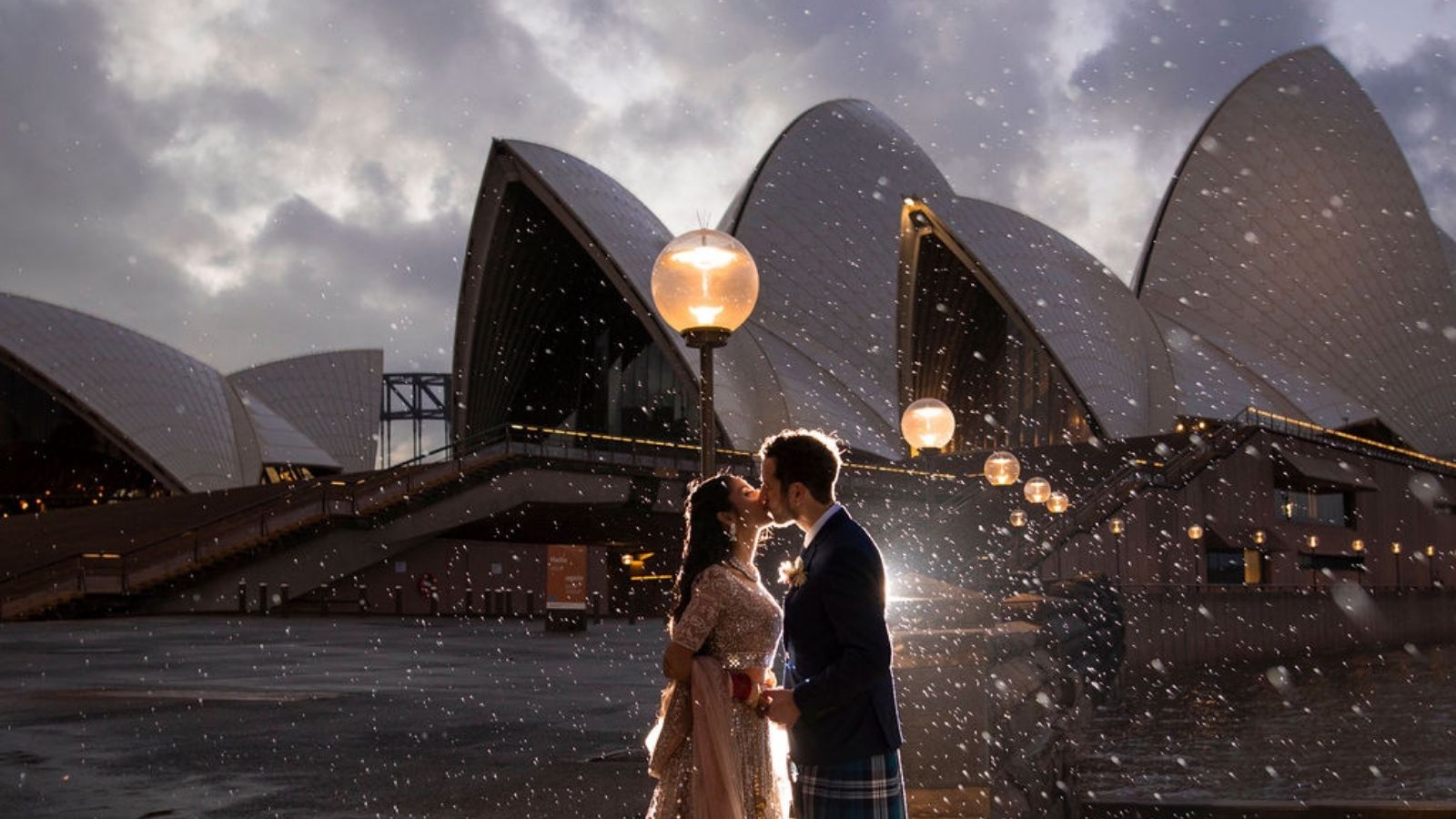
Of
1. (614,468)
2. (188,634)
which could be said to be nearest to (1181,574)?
(614,468)

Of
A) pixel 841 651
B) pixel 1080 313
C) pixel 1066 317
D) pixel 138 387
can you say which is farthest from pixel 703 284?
pixel 138 387

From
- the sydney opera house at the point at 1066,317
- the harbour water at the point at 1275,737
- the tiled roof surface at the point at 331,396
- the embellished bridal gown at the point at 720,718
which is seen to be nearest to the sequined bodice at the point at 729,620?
the embellished bridal gown at the point at 720,718

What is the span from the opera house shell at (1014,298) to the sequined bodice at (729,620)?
32627 mm

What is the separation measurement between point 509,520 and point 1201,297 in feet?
85.2

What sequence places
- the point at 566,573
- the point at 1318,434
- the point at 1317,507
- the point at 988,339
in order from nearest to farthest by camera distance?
→ the point at 566,573 < the point at 1318,434 < the point at 1317,507 < the point at 988,339

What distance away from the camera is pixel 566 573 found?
29047 millimetres

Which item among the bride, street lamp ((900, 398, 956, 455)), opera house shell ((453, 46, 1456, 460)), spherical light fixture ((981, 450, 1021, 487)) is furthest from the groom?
opera house shell ((453, 46, 1456, 460))

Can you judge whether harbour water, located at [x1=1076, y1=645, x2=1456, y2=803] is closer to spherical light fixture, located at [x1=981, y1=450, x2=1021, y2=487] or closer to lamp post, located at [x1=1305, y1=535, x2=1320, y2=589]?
spherical light fixture, located at [x1=981, y1=450, x2=1021, y2=487]

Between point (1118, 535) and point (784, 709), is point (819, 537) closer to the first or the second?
point (784, 709)

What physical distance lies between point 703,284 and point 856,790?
2809 millimetres

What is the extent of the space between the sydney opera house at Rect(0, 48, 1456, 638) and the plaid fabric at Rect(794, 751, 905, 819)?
27.6 metres

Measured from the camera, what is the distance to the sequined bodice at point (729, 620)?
312 centimetres

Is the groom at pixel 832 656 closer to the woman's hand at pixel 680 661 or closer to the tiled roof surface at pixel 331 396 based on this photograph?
the woman's hand at pixel 680 661

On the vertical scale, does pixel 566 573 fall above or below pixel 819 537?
below
